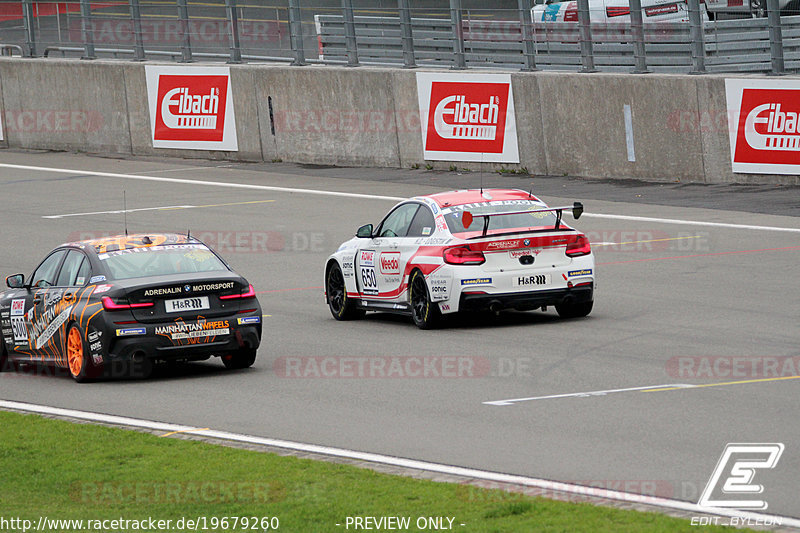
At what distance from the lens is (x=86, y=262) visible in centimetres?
1450

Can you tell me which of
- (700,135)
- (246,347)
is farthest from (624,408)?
(700,135)

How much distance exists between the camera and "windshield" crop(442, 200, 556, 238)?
16266 millimetres

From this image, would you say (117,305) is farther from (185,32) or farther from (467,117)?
(185,32)

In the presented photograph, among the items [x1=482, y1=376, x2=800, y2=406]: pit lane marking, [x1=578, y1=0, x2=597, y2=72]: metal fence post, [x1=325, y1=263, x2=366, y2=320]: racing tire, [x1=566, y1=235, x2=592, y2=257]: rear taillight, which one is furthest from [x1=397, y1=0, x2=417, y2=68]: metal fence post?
[x1=482, y1=376, x2=800, y2=406]: pit lane marking

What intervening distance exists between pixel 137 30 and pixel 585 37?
41.6 feet

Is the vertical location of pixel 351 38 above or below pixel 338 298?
above

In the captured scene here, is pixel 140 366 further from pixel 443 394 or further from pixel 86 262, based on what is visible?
pixel 443 394

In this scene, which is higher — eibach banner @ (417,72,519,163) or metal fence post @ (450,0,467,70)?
metal fence post @ (450,0,467,70)

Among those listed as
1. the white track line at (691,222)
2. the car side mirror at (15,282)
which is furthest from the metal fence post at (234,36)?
the car side mirror at (15,282)

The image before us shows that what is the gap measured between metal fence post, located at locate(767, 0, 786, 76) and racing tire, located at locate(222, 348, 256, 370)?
581 inches

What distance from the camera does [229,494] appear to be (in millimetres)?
8891

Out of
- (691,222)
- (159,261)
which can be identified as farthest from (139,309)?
(691,222)

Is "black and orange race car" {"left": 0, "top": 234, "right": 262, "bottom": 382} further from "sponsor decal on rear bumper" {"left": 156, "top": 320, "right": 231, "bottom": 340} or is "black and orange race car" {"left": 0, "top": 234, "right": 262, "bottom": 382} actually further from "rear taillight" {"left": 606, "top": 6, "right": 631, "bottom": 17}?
"rear taillight" {"left": 606, "top": 6, "right": 631, "bottom": 17}

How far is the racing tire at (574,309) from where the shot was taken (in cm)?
1659
